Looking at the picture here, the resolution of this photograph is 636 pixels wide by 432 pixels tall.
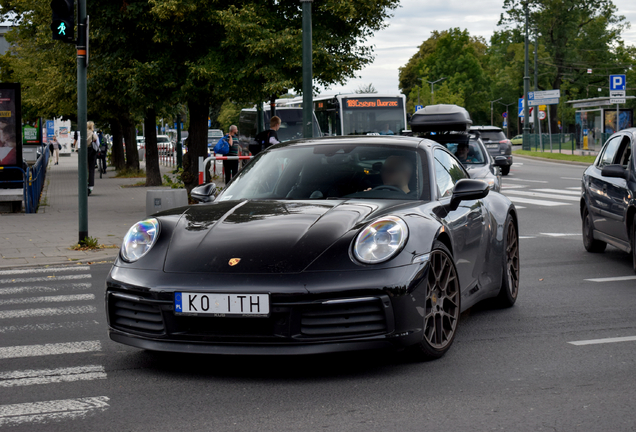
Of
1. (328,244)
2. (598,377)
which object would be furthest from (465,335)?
(328,244)

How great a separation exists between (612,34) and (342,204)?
94258mm

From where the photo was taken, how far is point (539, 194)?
2186cm

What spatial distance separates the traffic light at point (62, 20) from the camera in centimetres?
1123

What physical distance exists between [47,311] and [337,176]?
3.02 meters

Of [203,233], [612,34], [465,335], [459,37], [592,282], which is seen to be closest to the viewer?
[203,233]

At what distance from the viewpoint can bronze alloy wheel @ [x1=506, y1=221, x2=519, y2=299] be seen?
725cm

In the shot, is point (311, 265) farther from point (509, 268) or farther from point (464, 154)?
point (464, 154)

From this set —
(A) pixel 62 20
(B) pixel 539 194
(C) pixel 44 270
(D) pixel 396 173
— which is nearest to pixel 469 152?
(B) pixel 539 194

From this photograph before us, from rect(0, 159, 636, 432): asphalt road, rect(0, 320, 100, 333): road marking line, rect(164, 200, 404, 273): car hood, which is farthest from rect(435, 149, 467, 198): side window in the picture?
rect(0, 320, 100, 333): road marking line

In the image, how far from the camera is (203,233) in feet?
17.0

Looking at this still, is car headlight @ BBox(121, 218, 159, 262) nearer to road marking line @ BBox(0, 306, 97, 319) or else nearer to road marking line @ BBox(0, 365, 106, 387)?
road marking line @ BBox(0, 365, 106, 387)

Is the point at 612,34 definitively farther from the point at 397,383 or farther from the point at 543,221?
the point at 397,383

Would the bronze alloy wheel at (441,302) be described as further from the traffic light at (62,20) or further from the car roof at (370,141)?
the traffic light at (62,20)

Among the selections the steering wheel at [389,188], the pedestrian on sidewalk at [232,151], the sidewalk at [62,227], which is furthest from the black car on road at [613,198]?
the pedestrian on sidewalk at [232,151]
